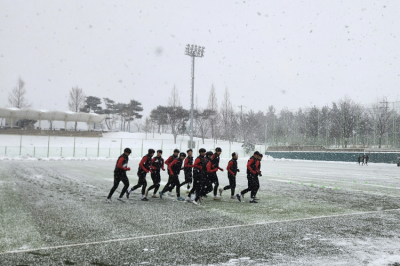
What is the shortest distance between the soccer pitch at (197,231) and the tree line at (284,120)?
39.6 m

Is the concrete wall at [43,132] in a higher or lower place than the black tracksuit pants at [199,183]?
higher

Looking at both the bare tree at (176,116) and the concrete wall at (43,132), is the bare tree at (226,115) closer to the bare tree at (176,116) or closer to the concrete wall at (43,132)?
the bare tree at (176,116)

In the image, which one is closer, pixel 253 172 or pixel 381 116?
pixel 253 172

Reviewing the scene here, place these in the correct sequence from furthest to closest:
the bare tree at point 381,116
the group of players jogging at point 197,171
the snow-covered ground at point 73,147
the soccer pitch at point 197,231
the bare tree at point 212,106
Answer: the bare tree at point 212,106 → the bare tree at point 381,116 → the snow-covered ground at point 73,147 → the group of players jogging at point 197,171 → the soccer pitch at point 197,231

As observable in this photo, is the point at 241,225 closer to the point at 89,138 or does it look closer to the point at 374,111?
the point at 374,111

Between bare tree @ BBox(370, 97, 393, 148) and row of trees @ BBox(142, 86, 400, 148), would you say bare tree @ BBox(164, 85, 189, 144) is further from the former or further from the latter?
bare tree @ BBox(370, 97, 393, 148)

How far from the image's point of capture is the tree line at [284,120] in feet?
158

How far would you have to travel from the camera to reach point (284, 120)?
247 ft

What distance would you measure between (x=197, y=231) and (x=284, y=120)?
71931mm

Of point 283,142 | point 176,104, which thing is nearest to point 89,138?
point 176,104

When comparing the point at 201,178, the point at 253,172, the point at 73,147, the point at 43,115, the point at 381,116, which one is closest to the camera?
the point at 201,178

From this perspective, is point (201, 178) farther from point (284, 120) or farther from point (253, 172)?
point (284, 120)

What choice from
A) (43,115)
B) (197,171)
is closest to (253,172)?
(197,171)

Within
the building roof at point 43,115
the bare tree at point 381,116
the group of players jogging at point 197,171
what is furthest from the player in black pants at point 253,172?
the building roof at point 43,115
